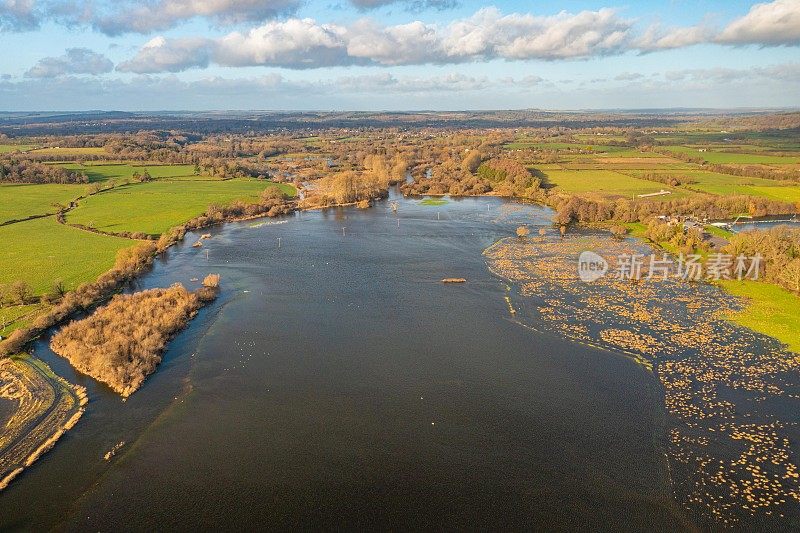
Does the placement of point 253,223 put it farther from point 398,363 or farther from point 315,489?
point 315,489

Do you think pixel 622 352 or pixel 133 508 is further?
pixel 622 352

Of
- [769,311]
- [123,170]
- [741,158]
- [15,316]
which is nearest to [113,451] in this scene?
[15,316]

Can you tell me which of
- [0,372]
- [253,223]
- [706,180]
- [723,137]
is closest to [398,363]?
[0,372]

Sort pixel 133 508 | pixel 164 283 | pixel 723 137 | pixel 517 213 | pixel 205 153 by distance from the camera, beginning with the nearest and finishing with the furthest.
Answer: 1. pixel 133 508
2. pixel 164 283
3. pixel 517 213
4. pixel 205 153
5. pixel 723 137

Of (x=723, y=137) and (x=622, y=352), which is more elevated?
(x=723, y=137)

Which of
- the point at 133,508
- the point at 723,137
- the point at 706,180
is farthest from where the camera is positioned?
the point at 723,137

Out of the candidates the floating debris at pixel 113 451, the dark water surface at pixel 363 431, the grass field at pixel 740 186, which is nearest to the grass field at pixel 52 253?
the dark water surface at pixel 363 431

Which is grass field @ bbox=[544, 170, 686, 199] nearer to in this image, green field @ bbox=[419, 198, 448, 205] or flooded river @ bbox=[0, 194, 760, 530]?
green field @ bbox=[419, 198, 448, 205]

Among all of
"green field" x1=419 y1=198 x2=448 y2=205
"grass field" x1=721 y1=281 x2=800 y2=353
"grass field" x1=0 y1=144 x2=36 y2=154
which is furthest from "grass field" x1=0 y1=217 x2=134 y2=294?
"grass field" x1=0 y1=144 x2=36 y2=154
